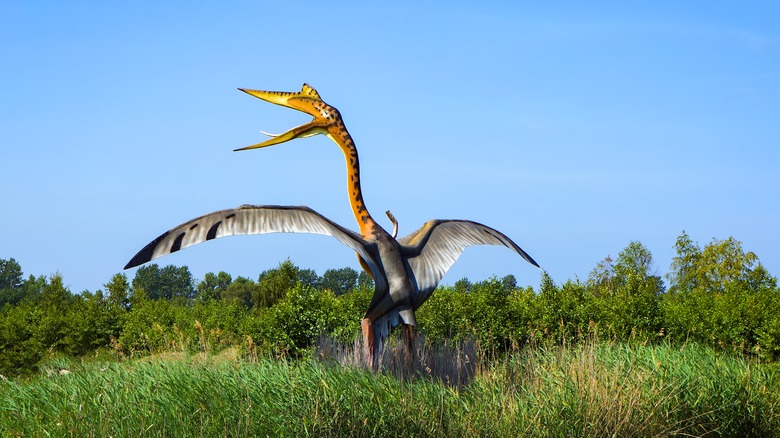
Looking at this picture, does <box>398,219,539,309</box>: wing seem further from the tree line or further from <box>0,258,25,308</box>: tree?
<box>0,258,25,308</box>: tree

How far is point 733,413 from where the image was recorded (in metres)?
8.24

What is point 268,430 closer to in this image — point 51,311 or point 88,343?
point 88,343

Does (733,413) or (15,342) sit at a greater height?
(15,342)

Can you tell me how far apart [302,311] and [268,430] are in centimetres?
603

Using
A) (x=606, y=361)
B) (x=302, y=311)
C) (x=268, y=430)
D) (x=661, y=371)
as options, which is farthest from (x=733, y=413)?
(x=302, y=311)

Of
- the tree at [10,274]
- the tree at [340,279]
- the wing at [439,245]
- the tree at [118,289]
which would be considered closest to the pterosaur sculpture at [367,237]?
the wing at [439,245]

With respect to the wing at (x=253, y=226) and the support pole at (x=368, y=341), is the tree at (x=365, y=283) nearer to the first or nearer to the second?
the support pole at (x=368, y=341)

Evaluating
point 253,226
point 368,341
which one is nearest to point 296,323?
point 368,341

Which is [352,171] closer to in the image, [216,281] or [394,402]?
[394,402]

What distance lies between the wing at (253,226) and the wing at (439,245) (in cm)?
77

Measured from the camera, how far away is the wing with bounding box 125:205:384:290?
766 centimetres

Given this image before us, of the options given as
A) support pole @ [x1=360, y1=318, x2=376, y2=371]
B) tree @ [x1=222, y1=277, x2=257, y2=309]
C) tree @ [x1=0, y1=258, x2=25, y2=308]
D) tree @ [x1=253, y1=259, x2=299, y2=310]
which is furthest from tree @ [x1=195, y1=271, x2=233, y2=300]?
support pole @ [x1=360, y1=318, x2=376, y2=371]

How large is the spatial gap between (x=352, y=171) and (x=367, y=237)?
825 millimetres

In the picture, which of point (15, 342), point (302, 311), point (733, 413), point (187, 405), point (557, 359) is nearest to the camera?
point (187, 405)
